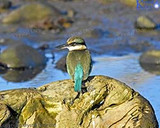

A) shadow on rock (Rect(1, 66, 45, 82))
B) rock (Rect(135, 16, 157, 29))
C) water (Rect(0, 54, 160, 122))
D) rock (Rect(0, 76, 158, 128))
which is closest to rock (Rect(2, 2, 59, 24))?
rock (Rect(135, 16, 157, 29))

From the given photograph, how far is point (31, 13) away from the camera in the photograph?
1827 centimetres

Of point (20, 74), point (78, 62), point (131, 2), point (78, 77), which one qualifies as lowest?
point (20, 74)

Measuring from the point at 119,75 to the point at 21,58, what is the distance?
246 centimetres

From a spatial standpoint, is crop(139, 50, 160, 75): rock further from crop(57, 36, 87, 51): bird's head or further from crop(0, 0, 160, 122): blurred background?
crop(57, 36, 87, 51): bird's head

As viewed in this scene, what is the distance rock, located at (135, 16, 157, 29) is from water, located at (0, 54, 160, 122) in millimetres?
2757

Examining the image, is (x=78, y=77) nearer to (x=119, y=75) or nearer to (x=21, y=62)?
(x=119, y=75)

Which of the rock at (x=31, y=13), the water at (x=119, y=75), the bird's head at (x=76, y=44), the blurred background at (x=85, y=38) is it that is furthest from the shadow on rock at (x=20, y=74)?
the rock at (x=31, y=13)

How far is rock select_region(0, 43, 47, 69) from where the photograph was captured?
12767mm

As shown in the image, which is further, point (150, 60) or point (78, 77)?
point (150, 60)

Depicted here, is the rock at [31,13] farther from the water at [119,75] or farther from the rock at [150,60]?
the rock at [150,60]

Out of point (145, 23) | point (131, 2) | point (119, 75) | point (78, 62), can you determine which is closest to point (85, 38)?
point (145, 23)

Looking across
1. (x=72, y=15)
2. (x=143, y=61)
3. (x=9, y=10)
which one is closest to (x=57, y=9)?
(x=72, y=15)

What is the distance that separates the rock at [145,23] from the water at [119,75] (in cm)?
276

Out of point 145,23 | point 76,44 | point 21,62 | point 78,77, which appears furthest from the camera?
point 145,23
